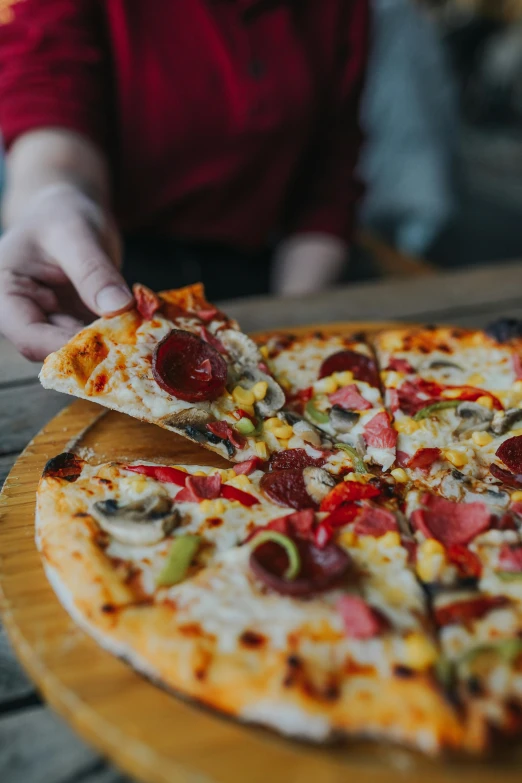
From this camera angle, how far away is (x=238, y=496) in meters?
2.31

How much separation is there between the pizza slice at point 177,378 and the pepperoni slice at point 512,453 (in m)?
0.64

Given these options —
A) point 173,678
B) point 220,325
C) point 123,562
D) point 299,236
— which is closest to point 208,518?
point 123,562

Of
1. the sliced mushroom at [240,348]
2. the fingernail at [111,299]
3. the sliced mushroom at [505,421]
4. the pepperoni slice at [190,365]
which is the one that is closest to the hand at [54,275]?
the fingernail at [111,299]

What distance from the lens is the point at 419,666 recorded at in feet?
5.57

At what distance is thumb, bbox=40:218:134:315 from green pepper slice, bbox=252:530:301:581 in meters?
1.16

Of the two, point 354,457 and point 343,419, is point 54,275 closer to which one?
point 343,419

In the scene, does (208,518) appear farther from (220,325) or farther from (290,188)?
(290,188)

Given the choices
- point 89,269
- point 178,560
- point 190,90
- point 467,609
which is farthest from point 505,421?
point 190,90

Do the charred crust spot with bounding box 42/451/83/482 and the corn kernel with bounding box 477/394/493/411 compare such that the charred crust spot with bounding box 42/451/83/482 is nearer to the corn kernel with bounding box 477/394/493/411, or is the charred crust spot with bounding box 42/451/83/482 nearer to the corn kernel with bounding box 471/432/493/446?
the corn kernel with bounding box 471/432/493/446

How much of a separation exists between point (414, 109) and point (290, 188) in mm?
4012

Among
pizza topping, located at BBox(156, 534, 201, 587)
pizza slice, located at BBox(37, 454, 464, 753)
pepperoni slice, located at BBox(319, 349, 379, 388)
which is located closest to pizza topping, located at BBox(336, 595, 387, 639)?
pizza slice, located at BBox(37, 454, 464, 753)

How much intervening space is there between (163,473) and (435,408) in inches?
43.3

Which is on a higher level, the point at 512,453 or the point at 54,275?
the point at 54,275

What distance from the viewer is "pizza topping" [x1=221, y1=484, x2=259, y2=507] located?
2293 mm
